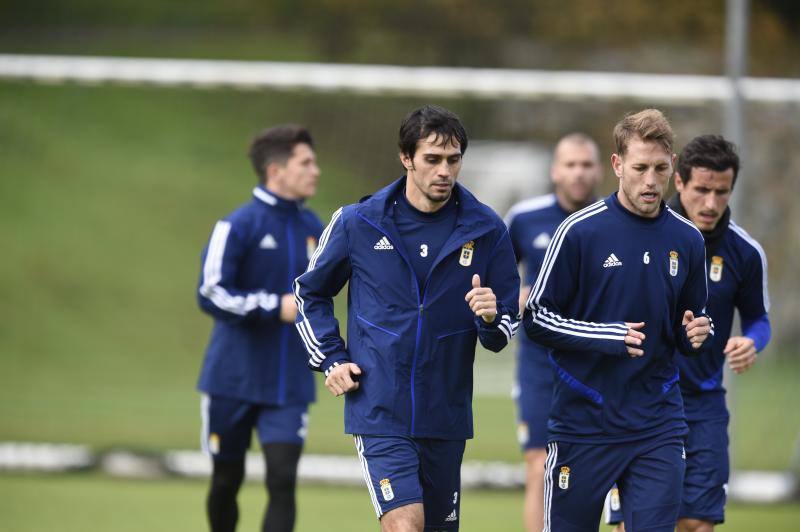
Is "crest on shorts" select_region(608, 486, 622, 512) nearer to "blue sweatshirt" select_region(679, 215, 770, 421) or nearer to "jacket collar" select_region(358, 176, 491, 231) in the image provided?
"blue sweatshirt" select_region(679, 215, 770, 421)

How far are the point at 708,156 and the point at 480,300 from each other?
4.98ft

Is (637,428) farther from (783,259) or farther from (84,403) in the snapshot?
(84,403)

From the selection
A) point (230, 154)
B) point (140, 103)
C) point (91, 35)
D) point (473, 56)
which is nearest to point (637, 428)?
point (230, 154)

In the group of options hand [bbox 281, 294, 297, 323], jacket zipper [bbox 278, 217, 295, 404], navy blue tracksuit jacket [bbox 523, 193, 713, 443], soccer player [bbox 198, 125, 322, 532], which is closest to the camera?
navy blue tracksuit jacket [bbox 523, 193, 713, 443]

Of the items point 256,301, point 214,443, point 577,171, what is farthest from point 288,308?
point 577,171

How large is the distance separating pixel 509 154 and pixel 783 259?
94.6 inches

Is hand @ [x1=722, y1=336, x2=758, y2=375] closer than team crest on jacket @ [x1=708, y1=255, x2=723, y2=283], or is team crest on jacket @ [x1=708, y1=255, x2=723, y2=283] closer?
hand @ [x1=722, y1=336, x2=758, y2=375]

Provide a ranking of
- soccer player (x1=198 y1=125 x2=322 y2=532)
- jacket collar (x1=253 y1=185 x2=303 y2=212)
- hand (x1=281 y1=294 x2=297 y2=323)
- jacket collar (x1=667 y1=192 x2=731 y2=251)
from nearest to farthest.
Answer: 1. jacket collar (x1=667 y1=192 x2=731 y2=251)
2. hand (x1=281 y1=294 x2=297 y2=323)
3. soccer player (x1=198 y1=125 x2=322 y2=532)
4. jacket collar (x1=253 y1=185 x2=303 y2=212)

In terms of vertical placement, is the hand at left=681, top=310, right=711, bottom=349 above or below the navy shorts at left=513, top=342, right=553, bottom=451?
above

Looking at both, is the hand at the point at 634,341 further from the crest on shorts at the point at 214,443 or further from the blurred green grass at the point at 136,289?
the blurred green grass at the point at 136,289

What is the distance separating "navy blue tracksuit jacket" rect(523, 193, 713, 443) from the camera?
16.4ft

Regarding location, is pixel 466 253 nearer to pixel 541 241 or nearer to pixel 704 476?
pixel 704 476

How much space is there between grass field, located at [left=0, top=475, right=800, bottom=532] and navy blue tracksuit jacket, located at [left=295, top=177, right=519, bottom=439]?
10.8 ft

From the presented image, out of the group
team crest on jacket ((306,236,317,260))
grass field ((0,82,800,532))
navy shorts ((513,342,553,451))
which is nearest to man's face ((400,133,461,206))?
team crest on jacket ((306,236,317,260))
